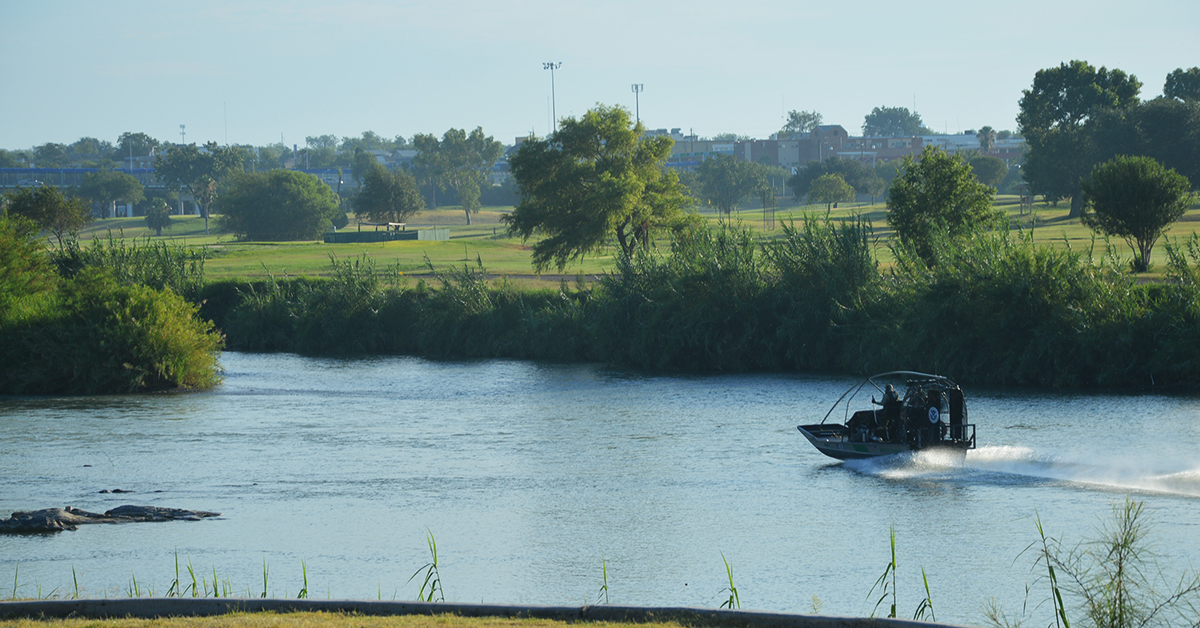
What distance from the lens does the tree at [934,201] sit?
58.6m

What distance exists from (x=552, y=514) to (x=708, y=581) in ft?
23.2

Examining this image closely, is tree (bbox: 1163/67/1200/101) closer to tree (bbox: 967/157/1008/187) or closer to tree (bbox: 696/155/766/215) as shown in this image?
tree (bbox: 967/157/1008/187)

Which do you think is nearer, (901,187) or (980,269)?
(980,269)

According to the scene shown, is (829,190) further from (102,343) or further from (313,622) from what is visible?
(313,622)

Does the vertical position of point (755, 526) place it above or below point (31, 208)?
below

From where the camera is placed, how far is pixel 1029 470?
1162 inches

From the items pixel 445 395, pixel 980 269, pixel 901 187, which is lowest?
pixel 445 395

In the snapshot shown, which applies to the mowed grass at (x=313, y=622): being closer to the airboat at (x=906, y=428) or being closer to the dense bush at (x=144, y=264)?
the airboat at (x=906, y=428)

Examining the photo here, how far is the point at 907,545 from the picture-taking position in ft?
75.8

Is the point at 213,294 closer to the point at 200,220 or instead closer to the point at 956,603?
the point at 956,603

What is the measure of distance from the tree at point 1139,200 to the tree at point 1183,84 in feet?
226

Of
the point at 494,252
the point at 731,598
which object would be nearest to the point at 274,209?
the point at 494,252

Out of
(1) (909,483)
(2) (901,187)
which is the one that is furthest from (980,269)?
(1) (909,483)

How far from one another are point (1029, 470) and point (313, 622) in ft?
70.1
